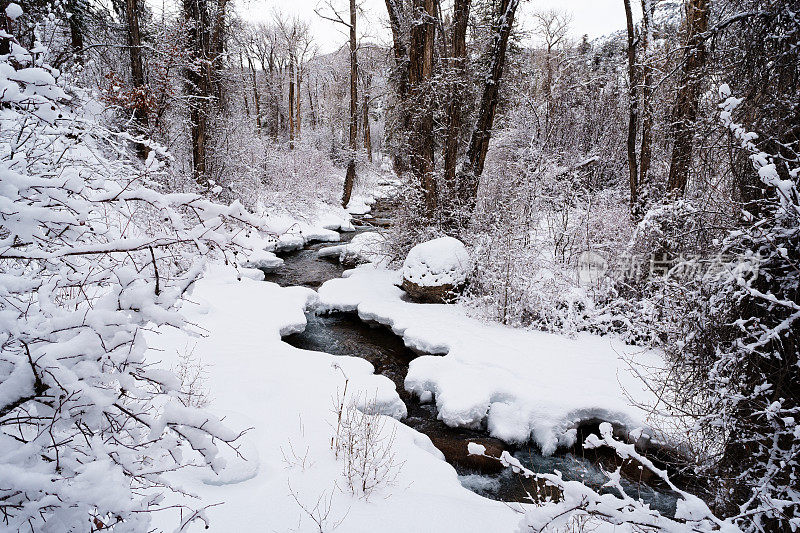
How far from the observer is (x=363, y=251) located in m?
12.1

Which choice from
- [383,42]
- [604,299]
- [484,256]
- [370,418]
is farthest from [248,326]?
[383,42]

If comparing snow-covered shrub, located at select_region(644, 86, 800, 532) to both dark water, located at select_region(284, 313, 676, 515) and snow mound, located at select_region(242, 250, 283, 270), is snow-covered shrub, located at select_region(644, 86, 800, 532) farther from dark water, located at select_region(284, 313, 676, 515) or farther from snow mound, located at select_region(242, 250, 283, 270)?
snow mound, located at select_region(242, 250, 283, 270)

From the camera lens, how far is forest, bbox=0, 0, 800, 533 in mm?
1637

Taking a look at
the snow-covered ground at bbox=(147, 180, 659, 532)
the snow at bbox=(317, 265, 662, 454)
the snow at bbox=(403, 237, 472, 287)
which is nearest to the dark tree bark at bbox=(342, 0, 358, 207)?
the snow at bbox=(403, 237, 472, 287)

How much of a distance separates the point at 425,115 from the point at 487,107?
62.8 inches

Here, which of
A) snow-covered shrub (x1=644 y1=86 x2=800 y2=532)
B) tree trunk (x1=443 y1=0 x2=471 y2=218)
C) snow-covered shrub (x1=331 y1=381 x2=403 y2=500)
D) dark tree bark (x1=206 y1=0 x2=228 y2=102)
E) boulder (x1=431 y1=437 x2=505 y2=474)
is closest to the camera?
snow-covered shrub (x1=644 y1=86 x2=800 y2=532)

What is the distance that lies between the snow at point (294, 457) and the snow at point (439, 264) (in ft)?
10.3

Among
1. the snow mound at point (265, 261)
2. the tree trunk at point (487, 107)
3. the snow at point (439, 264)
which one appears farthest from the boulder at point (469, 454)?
the snow mound at point (265, 261)

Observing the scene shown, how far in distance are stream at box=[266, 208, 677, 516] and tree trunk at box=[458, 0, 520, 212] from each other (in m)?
4.27

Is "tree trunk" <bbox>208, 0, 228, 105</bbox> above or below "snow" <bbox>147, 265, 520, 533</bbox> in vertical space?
above

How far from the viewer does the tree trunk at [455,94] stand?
10.1 meters

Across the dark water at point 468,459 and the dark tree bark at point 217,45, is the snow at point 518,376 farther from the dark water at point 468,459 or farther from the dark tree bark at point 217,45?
the dark tree bark at point 217,45

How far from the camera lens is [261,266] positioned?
1213 cm

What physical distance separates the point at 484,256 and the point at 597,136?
13177mm
